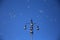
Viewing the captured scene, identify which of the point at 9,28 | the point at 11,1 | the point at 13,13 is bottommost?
the point at 9,28

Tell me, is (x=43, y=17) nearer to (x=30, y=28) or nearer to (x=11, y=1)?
(x=30, y=28)

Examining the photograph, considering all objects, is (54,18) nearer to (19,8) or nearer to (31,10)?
(31,10)

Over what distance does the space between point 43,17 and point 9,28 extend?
0.99 m

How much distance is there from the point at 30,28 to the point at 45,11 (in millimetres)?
657

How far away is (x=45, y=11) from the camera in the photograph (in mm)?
4039

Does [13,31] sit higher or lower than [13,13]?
lower

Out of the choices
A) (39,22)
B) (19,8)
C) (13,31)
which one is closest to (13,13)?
(19,8)

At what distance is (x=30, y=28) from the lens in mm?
3838

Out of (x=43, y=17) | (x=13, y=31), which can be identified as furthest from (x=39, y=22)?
(x=13, y=31)

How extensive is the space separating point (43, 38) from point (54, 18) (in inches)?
25.2

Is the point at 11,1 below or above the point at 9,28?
above

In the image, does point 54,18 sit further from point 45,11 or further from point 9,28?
point 9,28

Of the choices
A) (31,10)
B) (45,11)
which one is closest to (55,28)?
(45,11)

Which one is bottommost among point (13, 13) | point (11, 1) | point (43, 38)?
point (43, 38)
